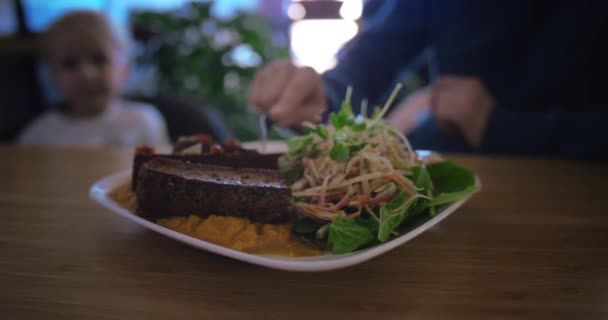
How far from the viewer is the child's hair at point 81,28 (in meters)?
2.54

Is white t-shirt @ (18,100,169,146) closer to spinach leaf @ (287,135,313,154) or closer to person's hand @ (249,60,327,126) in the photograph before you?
person's hand @ (249,60,327,126)

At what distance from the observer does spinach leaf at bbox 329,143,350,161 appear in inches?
36.7

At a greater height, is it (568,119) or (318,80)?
(318,80)

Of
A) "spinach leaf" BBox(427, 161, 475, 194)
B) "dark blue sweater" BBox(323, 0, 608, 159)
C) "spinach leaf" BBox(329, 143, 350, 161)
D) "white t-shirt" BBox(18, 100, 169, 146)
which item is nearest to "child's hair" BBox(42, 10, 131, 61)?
"white t-shirt" BBox(18, 100, 169, 146)

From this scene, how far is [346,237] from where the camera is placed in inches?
27.2

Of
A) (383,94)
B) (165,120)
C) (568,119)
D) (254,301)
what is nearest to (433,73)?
(383,94)

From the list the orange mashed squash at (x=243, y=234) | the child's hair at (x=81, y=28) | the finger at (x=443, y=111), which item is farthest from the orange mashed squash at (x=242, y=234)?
the child's hair at (x=81, y=28)

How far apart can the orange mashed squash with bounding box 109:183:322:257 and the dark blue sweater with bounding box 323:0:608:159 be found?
0.92m

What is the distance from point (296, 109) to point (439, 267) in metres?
0.79

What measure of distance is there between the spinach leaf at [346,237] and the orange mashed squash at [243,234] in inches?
1.5

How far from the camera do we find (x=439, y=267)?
714 mm

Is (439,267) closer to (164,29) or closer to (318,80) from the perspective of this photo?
(318,80)

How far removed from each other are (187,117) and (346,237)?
2088 millimetres

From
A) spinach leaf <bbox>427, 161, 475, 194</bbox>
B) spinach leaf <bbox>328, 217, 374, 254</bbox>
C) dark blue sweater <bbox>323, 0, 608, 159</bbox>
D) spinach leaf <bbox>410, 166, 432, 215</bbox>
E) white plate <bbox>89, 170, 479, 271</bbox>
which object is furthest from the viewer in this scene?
dark blue sweater <bbox>323, 0, 608, 159</bbox>
